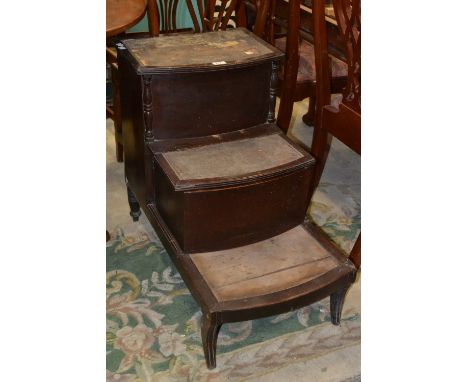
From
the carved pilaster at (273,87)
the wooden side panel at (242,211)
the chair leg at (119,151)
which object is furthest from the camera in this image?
the chair leg at (119,151)

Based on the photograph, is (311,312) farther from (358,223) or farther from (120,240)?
(120,240)

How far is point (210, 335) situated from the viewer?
157cm

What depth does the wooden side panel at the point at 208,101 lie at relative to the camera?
1.76 meters

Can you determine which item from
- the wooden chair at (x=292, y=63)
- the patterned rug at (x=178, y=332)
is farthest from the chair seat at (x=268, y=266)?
the wooden chair at (x=292, y=63)

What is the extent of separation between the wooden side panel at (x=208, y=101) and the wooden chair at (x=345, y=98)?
0.27 m

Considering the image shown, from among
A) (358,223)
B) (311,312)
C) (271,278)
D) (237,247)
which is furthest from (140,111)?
(358,223)

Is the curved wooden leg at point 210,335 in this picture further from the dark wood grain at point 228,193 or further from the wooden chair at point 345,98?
the wooden chair at point 345,98

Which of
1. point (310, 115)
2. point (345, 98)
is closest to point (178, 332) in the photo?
point (345, 98)

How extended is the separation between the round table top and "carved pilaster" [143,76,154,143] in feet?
1.08

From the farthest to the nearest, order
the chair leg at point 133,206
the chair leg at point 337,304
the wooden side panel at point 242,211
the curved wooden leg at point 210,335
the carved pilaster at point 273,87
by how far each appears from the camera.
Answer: the chair leg at point 133,206, the carved pilaster at point 273,87, the chair leg at point 337,304, the wooden side panel at point 242,211, the curved wooden leg at point 210,335

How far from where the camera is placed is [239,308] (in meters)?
1.52

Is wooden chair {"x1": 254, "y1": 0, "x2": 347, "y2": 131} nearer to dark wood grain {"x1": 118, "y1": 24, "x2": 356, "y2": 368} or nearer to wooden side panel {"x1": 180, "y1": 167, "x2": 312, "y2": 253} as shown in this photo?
dark wood grain {"x1": 118, "y1": 24, "x2": 356, "y2": 368}

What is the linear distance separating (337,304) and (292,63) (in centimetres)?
99

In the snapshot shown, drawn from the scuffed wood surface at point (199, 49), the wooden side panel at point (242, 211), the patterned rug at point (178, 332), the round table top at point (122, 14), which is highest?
the round table top at point (122, 14)
